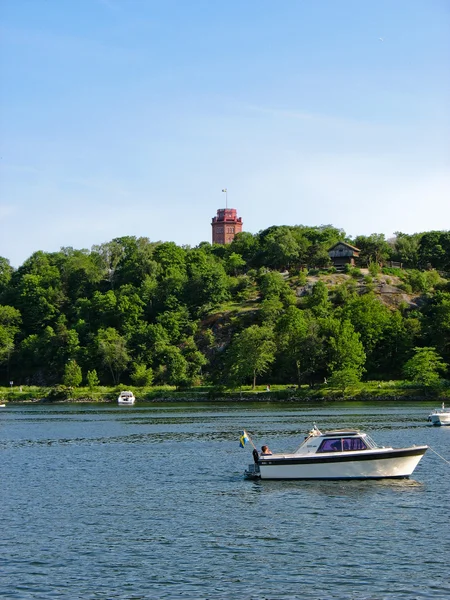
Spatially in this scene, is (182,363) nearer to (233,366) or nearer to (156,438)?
(233,366)

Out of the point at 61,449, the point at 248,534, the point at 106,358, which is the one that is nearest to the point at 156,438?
the point at 61,449

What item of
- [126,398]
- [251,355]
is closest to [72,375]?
[126,398]

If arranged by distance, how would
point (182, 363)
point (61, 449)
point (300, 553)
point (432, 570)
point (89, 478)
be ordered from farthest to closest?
point (182, 363), point (61, 449), point (89, 478), point (300, 553), point (432, 570)

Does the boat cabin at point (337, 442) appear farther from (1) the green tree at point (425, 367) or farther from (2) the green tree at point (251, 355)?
(2) the green tree at point (251, 355)

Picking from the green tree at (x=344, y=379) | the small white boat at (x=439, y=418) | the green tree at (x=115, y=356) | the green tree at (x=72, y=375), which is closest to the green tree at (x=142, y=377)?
the green tree at (x=115, y=356)

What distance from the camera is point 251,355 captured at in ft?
525

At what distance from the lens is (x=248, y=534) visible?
1513 inches

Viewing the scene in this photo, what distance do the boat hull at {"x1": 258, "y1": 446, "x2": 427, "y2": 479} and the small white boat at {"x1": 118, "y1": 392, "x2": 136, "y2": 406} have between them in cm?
10912

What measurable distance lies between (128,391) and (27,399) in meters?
28.4

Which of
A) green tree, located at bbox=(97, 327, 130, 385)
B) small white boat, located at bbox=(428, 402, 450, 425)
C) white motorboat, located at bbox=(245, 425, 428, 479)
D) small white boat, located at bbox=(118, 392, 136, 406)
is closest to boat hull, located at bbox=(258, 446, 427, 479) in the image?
white motorboat, located at bbox=(245, 425, 428, 479)

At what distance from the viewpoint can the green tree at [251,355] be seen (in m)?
160

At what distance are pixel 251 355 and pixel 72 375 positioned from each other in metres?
48.8

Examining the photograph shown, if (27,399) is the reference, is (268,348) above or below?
above

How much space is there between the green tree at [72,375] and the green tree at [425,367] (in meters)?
77.8
